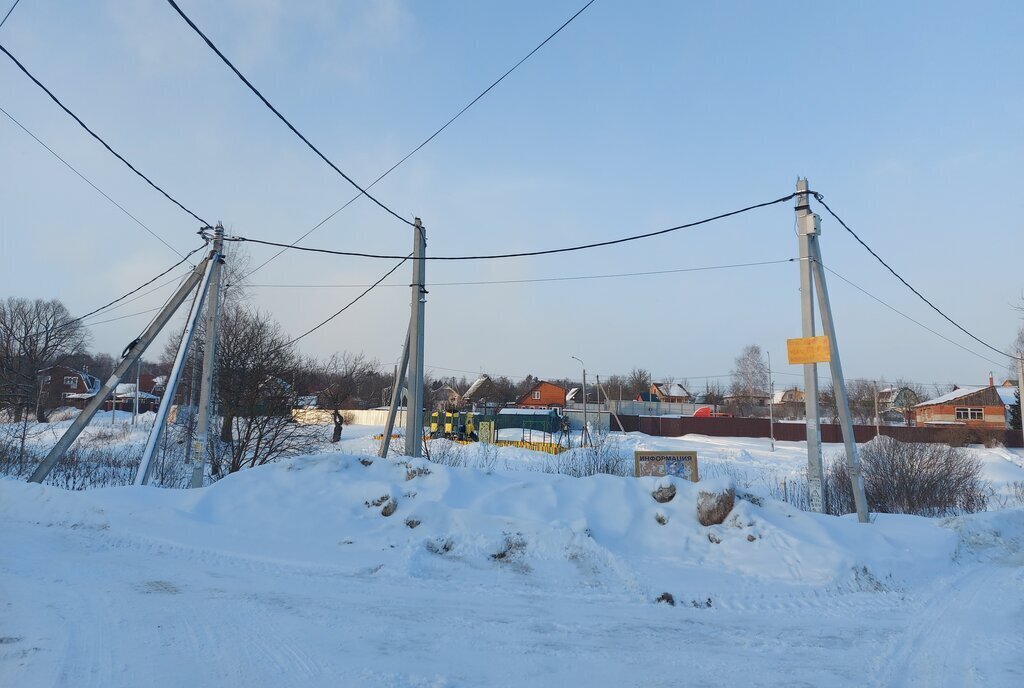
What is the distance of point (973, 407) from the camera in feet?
226

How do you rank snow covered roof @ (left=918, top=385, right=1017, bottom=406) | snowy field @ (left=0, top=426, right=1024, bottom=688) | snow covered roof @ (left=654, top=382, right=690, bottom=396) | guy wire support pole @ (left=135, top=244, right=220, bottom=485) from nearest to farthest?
1. snowy field @ (left=0, top=426, right=1024, bottom=688)
2. guy wire support pole @ (left=135, top=244, right=220, bottom=485)
3. snow covered roof @ (left=918, top=385, right=1017, bottom=406)
4. snow covered roof @ (left=654, top=382, right=690, bottom=396)

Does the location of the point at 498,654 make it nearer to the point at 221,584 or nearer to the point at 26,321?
the point at 221,584

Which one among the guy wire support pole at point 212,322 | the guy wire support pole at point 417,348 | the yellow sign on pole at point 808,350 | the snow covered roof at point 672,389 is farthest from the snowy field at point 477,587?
the snow covered roof at point 672,389

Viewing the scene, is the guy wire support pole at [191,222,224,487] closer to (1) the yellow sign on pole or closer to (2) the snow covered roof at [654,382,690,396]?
(1) the yellow sign on pole

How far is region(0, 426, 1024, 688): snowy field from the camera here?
485cm

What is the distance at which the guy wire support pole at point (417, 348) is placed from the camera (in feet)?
42.5

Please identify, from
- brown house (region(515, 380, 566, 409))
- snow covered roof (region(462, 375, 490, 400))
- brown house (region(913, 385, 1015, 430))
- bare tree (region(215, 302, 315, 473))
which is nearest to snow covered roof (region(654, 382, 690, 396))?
brown house (region(515, 380, 566, 409))

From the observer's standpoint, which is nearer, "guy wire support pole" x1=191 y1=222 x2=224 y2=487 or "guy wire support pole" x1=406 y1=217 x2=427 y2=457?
"guy wire support pole" x1=406 y1=217 x2=427 y2=457

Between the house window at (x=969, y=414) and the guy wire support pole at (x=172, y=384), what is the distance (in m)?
75.2

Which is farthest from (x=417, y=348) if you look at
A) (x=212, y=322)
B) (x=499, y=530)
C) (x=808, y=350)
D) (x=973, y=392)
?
(x=973, y=392)

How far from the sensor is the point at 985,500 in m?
18.1

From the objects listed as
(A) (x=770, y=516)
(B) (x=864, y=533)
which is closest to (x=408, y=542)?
(A) (x=770, y=516)

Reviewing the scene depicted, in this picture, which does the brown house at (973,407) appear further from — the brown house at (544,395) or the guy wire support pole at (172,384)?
the guy wire support pole at (172,384)

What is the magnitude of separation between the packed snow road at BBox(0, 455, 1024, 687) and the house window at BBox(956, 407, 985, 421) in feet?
221
